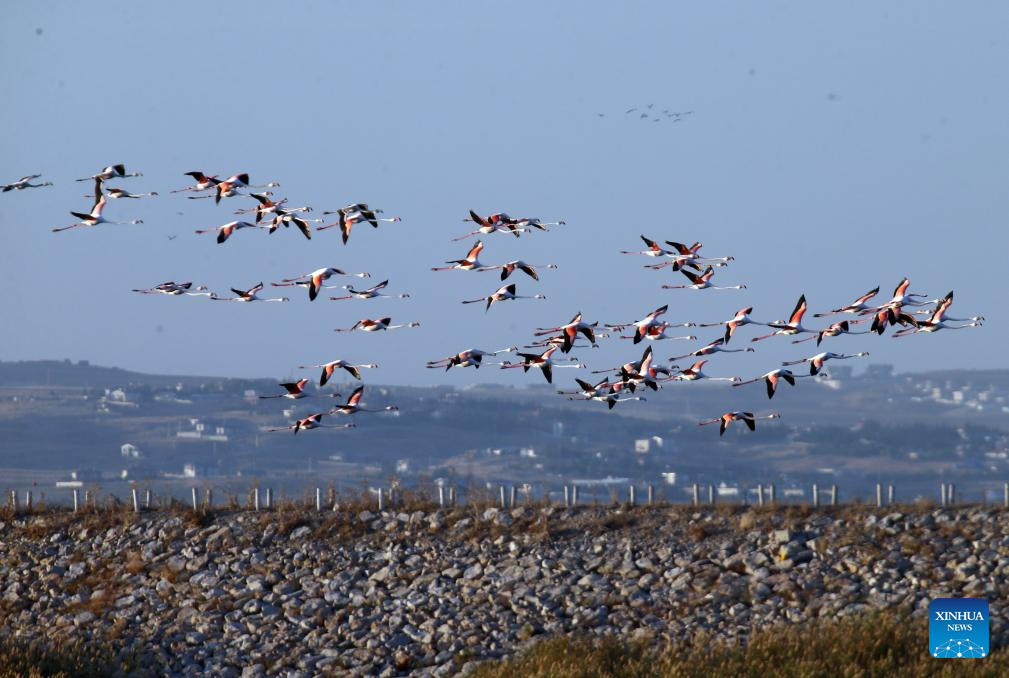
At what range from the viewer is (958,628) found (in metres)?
33.4

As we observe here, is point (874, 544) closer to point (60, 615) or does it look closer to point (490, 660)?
point (490, 660)

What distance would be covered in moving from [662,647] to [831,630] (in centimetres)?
377

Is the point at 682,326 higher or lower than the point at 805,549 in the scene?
higher

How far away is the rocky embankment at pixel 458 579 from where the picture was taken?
36.2m

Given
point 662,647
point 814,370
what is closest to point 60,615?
point 662,647

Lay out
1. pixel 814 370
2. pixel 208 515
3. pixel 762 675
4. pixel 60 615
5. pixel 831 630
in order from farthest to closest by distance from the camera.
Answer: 1. pixel 208 515
2. pixel 60 615
3. pixel 831 630
4. pixel 762 675
5. pixel 814 370

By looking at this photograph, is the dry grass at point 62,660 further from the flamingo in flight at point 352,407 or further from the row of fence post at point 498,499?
the flamingo in flight at point 352,407

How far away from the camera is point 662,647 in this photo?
34.4 meters

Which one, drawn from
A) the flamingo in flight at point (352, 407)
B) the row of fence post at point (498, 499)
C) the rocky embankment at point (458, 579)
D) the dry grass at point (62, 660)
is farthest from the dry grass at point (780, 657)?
the dry grass at point (62, 660)

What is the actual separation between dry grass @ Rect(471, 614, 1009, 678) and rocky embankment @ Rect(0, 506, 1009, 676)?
139 centimetres

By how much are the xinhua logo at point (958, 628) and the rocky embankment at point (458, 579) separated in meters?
0.46

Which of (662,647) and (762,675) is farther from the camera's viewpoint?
(662,647)

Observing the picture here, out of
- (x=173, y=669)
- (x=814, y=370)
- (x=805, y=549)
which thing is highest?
(x=814, y=370)

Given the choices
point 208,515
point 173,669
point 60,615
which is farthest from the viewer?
point 208,515
